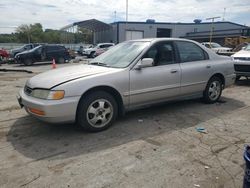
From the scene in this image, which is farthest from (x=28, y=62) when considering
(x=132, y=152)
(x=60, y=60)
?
(x=132, y=152)

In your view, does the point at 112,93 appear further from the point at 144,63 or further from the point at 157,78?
the point at 157,78

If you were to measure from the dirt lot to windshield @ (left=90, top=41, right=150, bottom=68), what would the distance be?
1.13 meters

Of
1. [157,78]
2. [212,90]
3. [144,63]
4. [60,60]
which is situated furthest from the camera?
[60,60]

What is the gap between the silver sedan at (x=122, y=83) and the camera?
12.1 ft

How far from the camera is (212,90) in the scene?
230 inches

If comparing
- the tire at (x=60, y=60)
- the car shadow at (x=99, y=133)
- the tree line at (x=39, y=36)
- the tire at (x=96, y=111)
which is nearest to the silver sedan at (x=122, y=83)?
the tire at (x=96, y=111)

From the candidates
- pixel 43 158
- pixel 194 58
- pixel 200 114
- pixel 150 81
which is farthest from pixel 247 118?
pixel 43 158

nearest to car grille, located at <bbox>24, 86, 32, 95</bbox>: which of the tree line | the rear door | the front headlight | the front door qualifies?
the front headlight

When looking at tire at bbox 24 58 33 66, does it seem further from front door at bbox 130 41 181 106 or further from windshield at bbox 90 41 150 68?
front door at bbox 130 41 181 106

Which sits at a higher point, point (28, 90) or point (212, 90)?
point (28, 90)

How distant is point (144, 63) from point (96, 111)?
1217 millimetres

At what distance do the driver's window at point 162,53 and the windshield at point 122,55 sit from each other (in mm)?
172

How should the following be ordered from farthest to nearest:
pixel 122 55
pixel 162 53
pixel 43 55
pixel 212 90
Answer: pixel 43 55, pixel 212 90, pixel 162 53, pixel 122 55

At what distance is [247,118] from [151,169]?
296 centimetres
